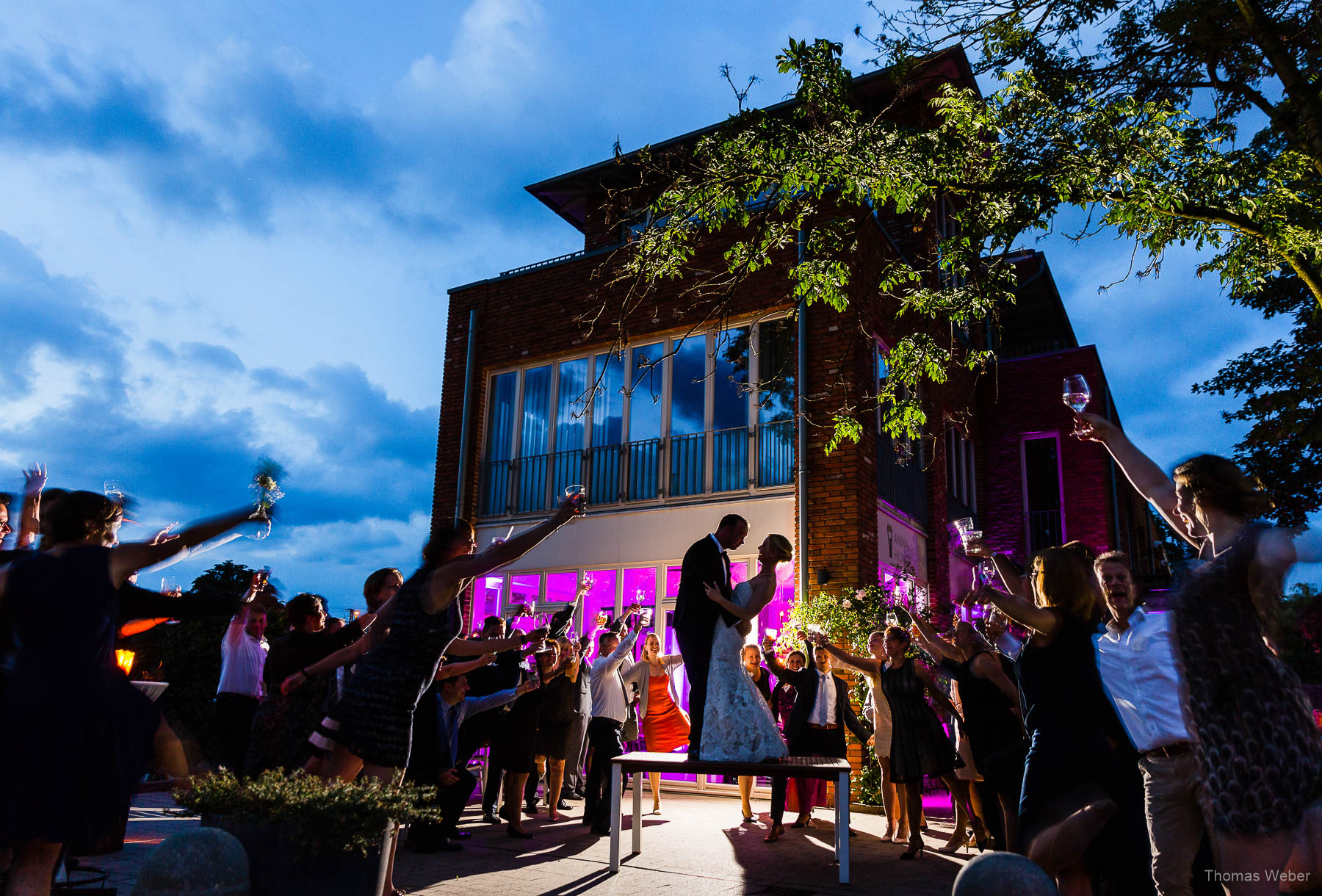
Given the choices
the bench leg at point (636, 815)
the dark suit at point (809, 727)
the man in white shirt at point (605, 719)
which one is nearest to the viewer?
the bench leg at point (636, 815)

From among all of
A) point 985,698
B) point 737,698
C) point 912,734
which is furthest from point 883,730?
point 737,698

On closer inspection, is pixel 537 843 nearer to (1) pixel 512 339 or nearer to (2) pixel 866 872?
(2) pixel 866 872

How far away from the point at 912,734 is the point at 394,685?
192 inches

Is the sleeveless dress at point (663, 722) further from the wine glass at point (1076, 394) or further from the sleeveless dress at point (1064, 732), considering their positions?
the wine glass at point (1076, 394)

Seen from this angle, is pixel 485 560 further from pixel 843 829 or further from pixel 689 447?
pixel 689 447

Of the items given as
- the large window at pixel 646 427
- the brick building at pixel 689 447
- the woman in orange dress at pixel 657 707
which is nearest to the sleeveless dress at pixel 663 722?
the woman in orange dress at pixel 657 707

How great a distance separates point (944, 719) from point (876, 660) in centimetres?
218

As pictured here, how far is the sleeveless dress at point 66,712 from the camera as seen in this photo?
9.39 ft

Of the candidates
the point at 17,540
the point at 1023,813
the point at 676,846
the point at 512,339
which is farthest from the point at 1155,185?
the point at 512,339

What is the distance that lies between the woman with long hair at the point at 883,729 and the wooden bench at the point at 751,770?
189 centimetres

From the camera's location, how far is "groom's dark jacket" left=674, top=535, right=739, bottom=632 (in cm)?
604

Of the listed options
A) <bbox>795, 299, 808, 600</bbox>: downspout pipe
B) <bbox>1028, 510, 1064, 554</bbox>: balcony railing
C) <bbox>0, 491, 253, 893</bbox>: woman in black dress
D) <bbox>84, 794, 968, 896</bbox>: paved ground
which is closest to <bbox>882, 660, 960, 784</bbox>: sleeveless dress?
<bbox>84, 794, 968, 896</bbox>: paved ground

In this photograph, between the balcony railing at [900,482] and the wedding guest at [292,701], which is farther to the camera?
the balcony railing at [900,482]

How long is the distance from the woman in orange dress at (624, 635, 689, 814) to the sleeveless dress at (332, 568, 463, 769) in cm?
614
